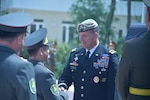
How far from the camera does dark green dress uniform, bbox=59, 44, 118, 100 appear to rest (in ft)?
16.2

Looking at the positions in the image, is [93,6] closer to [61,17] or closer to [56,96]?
[61,17]

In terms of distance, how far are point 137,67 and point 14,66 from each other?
1030 mm

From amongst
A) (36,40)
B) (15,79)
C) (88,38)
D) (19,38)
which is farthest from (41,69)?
(88,38)

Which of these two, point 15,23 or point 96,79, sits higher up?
point 15,23

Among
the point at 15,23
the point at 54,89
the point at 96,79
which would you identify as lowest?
the point at 96,79

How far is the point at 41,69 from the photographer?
12.9 ft

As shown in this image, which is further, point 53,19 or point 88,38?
point 53,19

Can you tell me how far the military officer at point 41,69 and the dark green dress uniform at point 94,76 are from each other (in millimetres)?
887

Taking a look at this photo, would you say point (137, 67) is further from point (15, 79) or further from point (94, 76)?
point (94, 76)

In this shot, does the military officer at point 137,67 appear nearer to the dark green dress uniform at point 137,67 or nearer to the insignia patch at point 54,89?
the dark green dress uniform at point 137,67

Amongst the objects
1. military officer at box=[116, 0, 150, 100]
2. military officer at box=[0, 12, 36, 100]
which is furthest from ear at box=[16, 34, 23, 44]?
military officer at box=[116, 0, 150, 100]

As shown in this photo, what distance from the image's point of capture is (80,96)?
5.04 metres

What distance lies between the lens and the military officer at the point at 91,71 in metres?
4.94

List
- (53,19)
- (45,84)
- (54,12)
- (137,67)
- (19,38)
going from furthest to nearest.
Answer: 1. (53,19)
2. (54,12)
3. (45,84)
4. (137,67)
5. (19,38)
